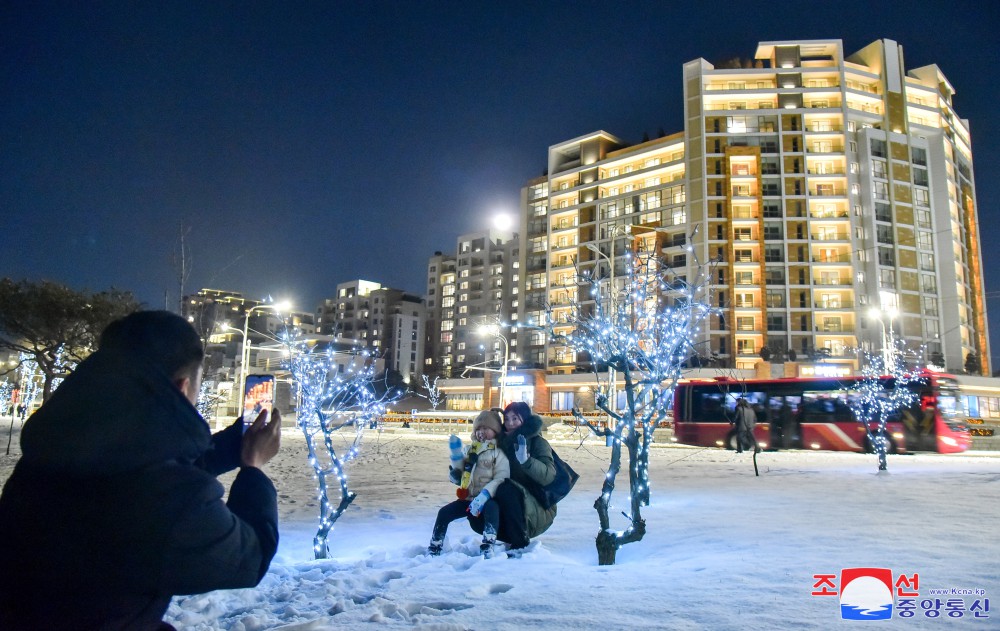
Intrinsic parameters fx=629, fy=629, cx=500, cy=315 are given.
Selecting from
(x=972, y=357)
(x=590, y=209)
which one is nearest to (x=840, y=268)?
(x=972, y=357)

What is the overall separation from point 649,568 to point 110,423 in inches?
170

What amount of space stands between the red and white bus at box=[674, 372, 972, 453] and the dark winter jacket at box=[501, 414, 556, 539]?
46.8 ft

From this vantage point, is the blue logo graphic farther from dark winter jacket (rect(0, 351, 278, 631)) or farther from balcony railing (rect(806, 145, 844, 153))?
balcony railing (rect(806, 145, 844, 153))

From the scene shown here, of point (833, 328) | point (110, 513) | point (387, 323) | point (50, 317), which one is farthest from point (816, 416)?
point (387, 323)

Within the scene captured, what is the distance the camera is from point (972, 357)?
171ft

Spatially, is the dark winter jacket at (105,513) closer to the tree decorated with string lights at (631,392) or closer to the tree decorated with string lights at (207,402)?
the tree decorated with string lights at (631,392)

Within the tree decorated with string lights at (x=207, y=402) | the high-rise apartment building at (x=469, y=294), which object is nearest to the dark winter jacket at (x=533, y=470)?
the tree decorated with string lights at (x=207, y=402)

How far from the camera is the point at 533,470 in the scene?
17.8ft

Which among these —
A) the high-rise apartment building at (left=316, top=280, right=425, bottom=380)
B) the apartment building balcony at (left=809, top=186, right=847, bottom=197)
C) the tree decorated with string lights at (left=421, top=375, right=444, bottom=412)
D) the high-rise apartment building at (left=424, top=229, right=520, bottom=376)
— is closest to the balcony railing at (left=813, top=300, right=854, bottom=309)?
the apartment building balcony at (left=809, top=186, right=847, bottom=197)

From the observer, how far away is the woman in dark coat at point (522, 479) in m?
5.48

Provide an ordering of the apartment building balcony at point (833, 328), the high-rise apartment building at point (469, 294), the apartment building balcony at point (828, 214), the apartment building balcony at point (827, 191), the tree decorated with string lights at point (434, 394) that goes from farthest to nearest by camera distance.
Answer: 1. the high-rise apartment building at point (469, 294)
2. the apartment building balcony at point (827, 191)
3. the apartment building balcony at point (828, 214)
4. the apartment building balcony at point (833, 328)
5. the tree decorated with string lights at point (434, 394)

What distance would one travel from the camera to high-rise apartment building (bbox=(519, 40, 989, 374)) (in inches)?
2238

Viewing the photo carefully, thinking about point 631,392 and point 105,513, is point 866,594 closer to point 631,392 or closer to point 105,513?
point 631,392

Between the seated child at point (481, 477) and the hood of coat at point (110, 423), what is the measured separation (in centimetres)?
394
